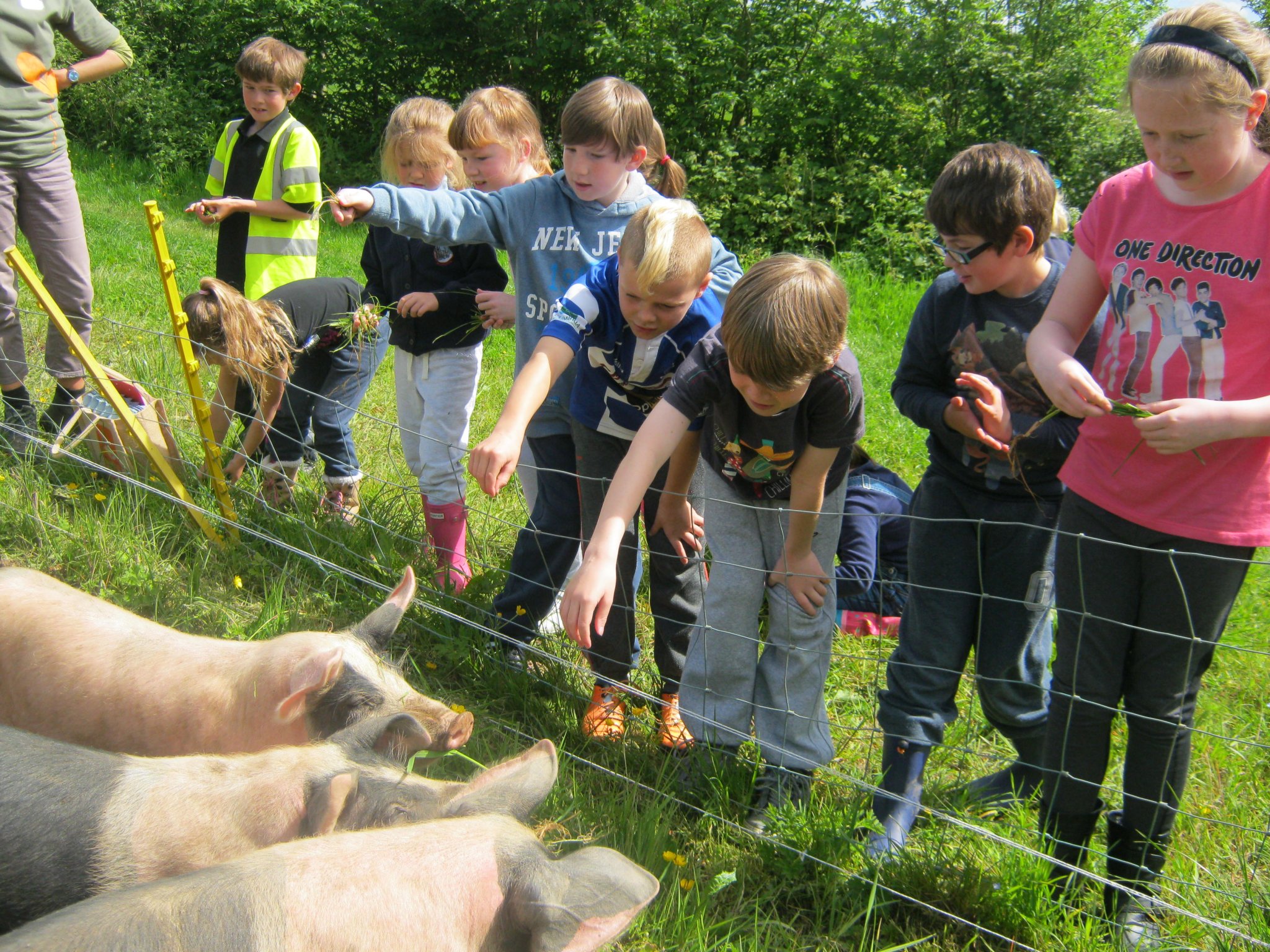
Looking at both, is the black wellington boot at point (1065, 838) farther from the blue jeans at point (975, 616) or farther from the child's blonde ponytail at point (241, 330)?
the child's blonde ponytail at point (241, 330)

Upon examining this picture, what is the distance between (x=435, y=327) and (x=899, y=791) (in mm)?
2518

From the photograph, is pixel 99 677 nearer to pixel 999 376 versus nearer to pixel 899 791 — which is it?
pixel 899 791

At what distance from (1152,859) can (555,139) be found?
13.3 metres

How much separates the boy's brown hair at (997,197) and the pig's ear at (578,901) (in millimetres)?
1794

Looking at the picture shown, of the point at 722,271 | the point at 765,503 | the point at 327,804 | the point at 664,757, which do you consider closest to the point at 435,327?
the point at 722,271

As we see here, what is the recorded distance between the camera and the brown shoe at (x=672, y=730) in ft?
10.4

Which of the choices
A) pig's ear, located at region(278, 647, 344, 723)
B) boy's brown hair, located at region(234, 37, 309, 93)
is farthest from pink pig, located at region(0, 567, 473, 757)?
boy's brown hair, located at region(234, 37, 309, 93)

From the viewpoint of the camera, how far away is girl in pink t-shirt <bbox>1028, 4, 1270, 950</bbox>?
2.16m

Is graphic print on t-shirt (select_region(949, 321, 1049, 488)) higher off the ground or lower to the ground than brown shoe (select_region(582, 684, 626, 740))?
higher

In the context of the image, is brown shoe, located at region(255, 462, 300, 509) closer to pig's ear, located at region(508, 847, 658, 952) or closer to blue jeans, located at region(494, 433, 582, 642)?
blue jeans, located at region(494, 433, 582, 642)

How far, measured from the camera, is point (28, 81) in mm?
4816

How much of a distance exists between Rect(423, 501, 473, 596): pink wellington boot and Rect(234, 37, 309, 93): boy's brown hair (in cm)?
245

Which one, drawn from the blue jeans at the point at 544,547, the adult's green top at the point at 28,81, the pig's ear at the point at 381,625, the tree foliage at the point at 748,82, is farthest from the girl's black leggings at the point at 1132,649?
the tree foliage at the point at 748,82

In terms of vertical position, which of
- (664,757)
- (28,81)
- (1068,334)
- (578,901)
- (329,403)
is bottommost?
(664,757)
